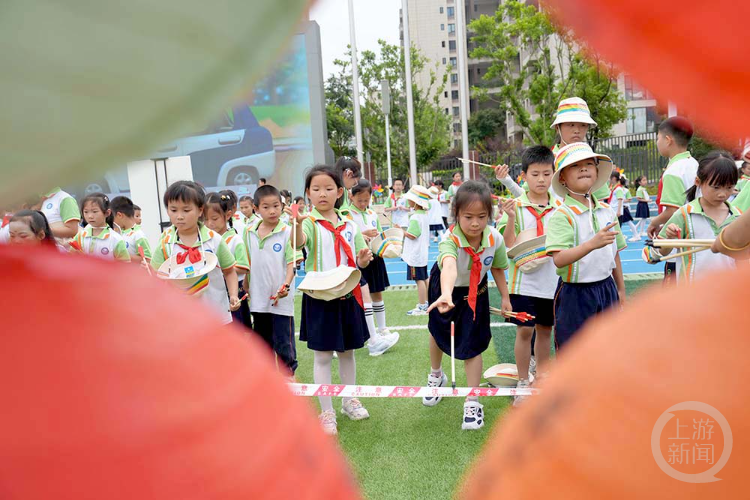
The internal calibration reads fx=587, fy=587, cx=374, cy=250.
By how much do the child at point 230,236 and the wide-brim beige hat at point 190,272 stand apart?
1.79ft

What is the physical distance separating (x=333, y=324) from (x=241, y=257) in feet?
2.84

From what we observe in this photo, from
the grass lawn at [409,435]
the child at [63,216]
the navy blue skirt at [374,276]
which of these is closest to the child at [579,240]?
the grass lawn at [409,435]

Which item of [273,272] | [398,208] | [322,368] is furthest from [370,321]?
[398,208]

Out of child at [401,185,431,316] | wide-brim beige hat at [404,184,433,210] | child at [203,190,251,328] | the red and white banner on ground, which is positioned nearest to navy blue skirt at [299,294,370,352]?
the red and white banner on ground

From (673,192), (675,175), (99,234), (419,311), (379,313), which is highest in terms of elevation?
(675,175)

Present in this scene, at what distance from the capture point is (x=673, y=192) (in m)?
3.72

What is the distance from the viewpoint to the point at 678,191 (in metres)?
3.70

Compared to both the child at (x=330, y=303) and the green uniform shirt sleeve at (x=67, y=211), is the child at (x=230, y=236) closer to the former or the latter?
the child at (x=330, y=303)

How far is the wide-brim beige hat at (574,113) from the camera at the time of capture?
133 inches

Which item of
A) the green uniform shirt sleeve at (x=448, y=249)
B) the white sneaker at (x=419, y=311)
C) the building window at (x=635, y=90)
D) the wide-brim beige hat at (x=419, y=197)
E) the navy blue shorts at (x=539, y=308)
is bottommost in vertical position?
the white sneaker at (x=419, y=311)

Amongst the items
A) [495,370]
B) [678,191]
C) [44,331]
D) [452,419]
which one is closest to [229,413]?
[44,331]

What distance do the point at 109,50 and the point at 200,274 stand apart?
2864 mm

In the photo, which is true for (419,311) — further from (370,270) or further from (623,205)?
(623,205)

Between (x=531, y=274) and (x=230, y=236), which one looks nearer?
(x=531, y=274)
